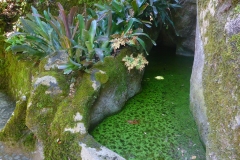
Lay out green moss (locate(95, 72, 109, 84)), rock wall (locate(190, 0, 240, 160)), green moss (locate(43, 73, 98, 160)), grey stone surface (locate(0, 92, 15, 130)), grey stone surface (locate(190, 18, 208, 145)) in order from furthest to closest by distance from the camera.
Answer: grey stone surface (locate(0, 92, 15, 130)) < green moss (locate(95, 72, 109, 84)) < grey stone surface (locate(190, 18, 208, 145)) < green moss (locate(43, 73, 98, 160)) < rock wall (locate(190, 0, 240, 160))

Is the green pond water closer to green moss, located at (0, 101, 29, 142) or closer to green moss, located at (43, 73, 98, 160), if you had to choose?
green moss, located at (43, 73, 98, 160)

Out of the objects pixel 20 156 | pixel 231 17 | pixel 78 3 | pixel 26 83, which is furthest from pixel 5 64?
pixel 231 17

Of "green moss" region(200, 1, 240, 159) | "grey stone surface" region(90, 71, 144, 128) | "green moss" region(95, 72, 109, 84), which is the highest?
"green moss" region(200, 1, 240, 159)

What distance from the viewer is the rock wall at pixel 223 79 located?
51.5 inches

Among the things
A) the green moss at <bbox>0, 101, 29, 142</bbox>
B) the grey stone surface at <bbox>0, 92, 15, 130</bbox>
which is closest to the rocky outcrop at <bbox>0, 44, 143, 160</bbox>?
the green moss at <bbox>0, 101, 29, 142</bbox>

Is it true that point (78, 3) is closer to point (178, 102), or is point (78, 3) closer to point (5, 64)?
point (5, 64)

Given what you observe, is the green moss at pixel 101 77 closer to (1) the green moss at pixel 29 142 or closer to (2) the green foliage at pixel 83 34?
(2) the green foliage at pixel 83 34

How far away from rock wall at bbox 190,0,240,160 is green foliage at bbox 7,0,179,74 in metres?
0.86

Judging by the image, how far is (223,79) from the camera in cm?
144

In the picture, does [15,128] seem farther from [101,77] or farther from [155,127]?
[155,127]

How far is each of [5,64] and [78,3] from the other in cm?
133

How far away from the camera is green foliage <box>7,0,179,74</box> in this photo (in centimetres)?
218

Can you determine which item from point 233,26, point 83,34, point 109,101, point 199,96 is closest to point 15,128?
point 109,101

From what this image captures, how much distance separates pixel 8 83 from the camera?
3.23 meters
